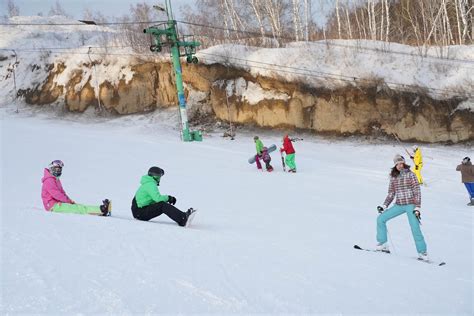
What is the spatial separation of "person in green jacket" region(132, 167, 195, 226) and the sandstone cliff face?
19.4 meters

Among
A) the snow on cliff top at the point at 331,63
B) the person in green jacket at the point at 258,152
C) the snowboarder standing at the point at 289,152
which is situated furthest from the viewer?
the snow on cliff top at the point at 331,63

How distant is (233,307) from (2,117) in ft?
102

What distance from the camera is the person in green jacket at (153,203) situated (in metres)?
7.46

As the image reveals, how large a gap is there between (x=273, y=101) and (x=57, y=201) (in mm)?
20546

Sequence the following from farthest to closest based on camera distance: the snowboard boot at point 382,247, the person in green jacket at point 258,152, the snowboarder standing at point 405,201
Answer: the person in green jacket at point 258,152
the snowboard boot at point 382,247
the snowboarder standing at point 405,201

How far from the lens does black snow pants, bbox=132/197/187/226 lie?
296 inches

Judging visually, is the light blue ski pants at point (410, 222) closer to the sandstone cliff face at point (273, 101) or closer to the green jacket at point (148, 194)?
the green jacket at point (148, 194)

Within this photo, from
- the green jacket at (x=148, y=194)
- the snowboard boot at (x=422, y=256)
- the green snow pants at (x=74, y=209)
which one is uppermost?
the green jacket at (x=148, y=194)

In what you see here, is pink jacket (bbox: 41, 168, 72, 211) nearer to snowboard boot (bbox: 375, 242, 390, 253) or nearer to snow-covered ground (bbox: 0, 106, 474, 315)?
snow-covered ground (bbox: 0, 106, 474, 315)

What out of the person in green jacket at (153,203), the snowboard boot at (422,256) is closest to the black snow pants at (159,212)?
the person in green jacket at (153,203)

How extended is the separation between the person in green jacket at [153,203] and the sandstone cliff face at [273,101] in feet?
63.6

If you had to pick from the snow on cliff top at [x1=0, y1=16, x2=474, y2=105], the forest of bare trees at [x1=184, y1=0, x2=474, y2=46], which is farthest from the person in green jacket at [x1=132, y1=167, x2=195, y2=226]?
the forest of bare trees at [x1=184, y1=0, x2=474, y2=46]

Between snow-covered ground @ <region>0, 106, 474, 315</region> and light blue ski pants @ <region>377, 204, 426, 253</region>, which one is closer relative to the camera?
snow-covered ground @ <region>0, 106, 474, 315</region>

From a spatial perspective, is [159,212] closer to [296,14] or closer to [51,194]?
[51,194]
